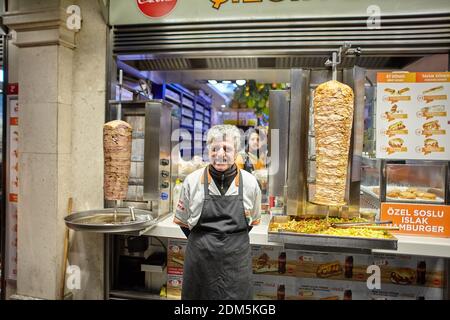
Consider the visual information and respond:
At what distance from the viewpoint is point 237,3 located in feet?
8.66

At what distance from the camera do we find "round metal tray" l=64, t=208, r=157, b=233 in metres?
2.12

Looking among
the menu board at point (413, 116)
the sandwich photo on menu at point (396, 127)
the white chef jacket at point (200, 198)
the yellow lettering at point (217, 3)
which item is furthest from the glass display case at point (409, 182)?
the yellow lettering at point (217, 3)

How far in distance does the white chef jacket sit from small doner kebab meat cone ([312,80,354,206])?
0.46 meters

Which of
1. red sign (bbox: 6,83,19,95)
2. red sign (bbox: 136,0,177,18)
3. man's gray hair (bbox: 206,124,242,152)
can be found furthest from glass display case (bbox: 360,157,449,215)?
red sign (bbox: 6,83,19,95)

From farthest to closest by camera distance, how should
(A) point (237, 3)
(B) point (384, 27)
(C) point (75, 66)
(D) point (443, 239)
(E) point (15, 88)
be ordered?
1. (E) point (15, 88)
2. (C) point (75, 66)
3. (A) point (237, 3)
4. (B) point (384, 27)
5. (D) point (443, 239)

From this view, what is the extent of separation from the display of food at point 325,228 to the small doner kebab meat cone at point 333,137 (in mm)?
232

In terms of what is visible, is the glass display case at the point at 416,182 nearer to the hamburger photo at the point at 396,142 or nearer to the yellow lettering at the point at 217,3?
the hamburger photo at the point at 396,142

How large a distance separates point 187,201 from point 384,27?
7.43 feet

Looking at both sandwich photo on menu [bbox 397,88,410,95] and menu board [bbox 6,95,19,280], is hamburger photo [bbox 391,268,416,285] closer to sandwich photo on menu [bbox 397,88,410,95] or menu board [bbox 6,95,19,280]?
sandwich photo on menu [bbox 397,88,410,95]

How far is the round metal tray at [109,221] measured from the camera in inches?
83.4

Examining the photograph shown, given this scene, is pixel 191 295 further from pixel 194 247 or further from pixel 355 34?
pixel 355 34

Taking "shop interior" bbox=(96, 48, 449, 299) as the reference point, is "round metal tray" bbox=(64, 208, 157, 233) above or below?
below

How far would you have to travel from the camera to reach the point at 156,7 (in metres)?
2.74

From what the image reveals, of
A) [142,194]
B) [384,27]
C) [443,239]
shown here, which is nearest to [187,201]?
[142,194]
